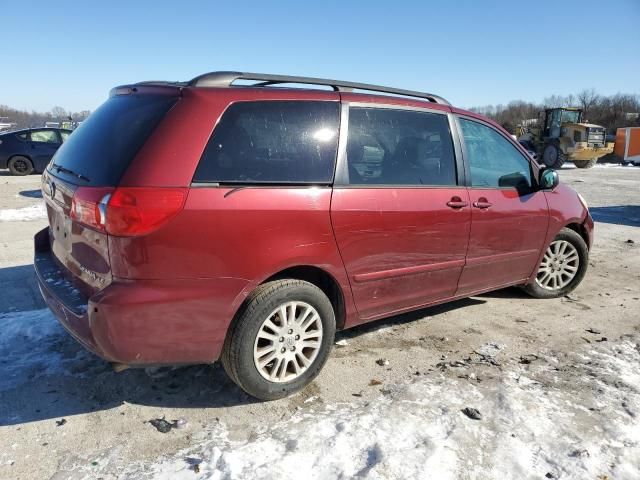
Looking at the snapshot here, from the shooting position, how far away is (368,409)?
117 inches

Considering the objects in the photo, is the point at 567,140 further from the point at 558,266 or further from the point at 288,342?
the point at 288,342

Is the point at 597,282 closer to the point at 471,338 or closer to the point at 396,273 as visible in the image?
the point at 471,338

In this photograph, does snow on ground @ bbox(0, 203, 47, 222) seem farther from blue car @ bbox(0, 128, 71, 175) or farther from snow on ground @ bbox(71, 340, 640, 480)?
snow on ground @ bbox(71, 340, 640, 480)

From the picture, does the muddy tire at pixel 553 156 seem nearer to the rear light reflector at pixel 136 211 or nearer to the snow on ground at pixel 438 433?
the snow on ground at pixel 438 433

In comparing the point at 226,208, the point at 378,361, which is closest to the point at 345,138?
the point at 226,208

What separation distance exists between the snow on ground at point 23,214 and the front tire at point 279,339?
673 centimetres

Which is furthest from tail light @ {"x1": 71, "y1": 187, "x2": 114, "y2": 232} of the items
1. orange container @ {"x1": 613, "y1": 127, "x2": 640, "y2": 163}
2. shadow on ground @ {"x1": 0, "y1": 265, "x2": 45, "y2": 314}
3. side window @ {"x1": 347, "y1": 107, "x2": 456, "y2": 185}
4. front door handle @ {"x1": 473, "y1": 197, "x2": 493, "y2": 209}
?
orange container @ {"x1": 613, "y1": 127, "x2": 640, "y2": 163}

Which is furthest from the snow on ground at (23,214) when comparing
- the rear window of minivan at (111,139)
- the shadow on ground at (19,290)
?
the rear window of minivan at (111,139)

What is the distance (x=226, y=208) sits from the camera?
8.79 ft

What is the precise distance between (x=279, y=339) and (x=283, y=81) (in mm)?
1603

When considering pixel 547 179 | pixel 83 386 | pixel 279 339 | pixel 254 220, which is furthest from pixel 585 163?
pixel 83 386

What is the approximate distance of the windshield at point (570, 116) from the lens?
25594 millimetres

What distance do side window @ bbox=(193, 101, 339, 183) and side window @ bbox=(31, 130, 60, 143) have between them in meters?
15.0

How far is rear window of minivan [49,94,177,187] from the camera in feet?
8.77
